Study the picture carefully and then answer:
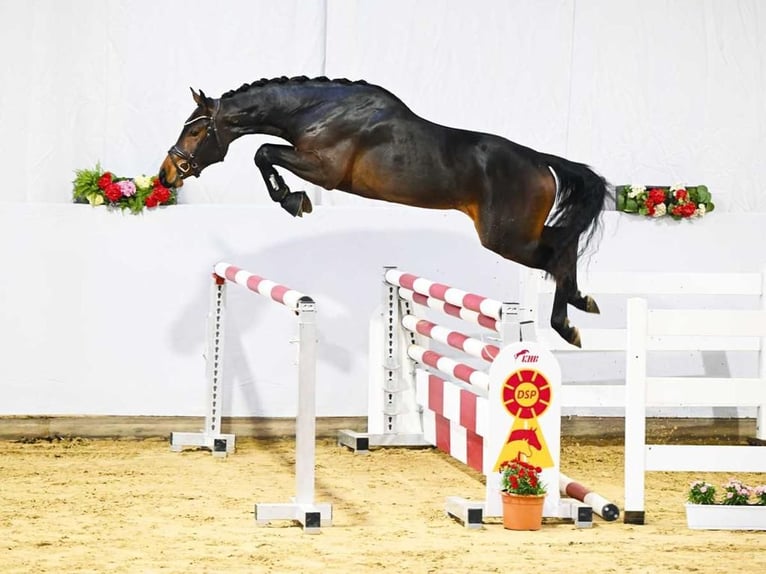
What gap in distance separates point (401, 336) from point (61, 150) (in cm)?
191

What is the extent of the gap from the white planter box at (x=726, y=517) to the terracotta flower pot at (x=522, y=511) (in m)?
0.51

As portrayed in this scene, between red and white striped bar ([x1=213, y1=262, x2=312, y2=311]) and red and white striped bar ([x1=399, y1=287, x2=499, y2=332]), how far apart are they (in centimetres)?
67

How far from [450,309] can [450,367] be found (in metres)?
0.26

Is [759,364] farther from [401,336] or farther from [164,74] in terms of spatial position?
[164,74]

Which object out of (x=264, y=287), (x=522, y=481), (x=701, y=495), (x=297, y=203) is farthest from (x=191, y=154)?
(x=701, y=495)

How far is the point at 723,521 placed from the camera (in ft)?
14.3

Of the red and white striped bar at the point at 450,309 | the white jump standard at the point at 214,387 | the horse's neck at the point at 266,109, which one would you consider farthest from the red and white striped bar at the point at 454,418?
the horse's neck at the point at 266,109

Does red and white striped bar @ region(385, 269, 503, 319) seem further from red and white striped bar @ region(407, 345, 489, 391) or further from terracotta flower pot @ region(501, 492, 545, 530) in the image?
terracotta flower pot @ region(501, 492, 545, 530)

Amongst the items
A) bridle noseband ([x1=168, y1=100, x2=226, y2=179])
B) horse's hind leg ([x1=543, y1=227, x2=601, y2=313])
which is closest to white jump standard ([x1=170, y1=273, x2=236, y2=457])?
bridle noseband ([x1=168, y1=100, x2=226, y2=179])

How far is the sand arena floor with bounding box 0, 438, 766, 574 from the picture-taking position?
3.81 meters

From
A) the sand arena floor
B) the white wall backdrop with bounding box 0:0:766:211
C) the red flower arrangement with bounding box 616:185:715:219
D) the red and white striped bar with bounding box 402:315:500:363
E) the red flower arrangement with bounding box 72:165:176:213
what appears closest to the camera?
the sand arena floor

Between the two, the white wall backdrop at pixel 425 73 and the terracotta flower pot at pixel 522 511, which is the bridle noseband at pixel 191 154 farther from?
the white wall backdrop at pixel 425 73

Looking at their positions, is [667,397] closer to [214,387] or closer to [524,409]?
[524,409]

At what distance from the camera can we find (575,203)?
4707mm
